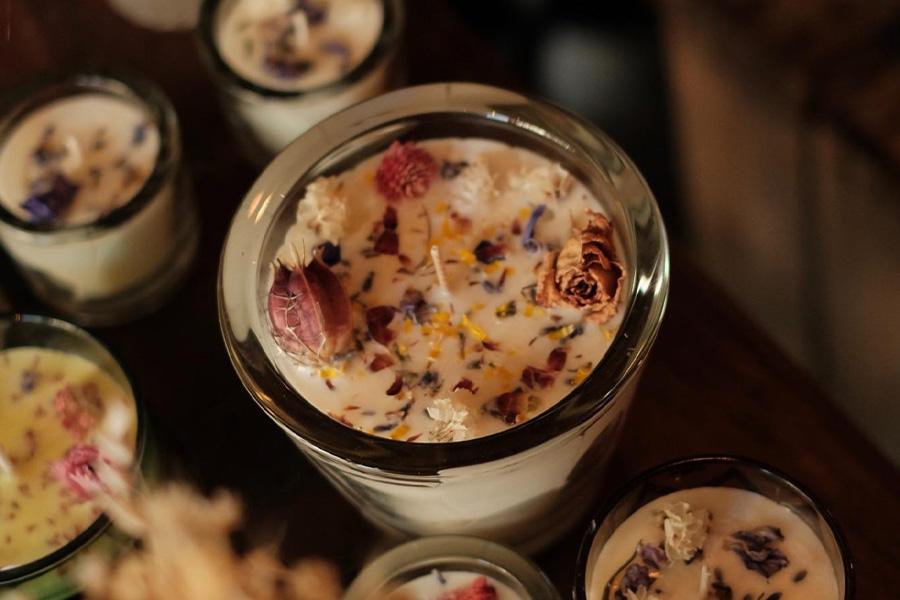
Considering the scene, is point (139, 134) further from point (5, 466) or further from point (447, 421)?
point (447, 421)

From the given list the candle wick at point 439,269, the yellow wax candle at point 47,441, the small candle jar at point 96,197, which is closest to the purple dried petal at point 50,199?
the small candle jar at point 96,197

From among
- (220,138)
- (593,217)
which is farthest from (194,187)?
(593,217)

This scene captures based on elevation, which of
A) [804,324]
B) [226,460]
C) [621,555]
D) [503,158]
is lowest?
[804,324]

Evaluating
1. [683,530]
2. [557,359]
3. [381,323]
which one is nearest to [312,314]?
[381,323]

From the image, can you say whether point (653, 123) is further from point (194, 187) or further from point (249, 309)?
point (249, 309)

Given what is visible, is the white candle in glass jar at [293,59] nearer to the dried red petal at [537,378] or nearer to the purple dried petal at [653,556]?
the dried red petal at [537,378]

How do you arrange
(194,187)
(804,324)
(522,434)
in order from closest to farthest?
(522,434) → (194,187) → (804,324)

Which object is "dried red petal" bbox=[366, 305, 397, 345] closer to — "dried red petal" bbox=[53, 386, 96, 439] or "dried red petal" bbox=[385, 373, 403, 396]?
"dried red petal" bbox=[385, 373, 403, 396]

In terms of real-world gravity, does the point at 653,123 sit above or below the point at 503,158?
below
